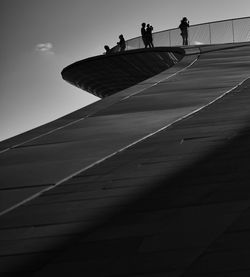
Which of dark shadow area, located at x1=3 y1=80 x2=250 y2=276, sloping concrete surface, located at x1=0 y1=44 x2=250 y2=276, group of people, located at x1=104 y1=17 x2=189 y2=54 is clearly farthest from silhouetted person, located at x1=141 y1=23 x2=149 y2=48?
dark shadow area, located at x1=3 y1=80 x2=250 y2=276

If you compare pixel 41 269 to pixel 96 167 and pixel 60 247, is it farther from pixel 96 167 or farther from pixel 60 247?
pixel 96 167

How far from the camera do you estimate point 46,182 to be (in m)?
5.68

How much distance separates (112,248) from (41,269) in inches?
15.8

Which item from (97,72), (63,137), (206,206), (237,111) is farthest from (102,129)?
(97,72)

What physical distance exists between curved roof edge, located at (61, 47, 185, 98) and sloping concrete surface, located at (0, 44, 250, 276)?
1477 centimetres

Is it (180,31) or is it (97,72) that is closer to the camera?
(180,31)

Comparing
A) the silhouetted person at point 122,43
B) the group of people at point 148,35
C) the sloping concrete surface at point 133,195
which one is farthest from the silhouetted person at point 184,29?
the sloping concrete surface at point 133,195

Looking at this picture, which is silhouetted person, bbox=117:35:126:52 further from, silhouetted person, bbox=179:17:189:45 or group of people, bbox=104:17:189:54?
silhouetted person, bbox=179:17:189:45

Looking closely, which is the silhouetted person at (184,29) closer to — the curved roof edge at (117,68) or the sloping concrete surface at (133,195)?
the curved roof edge at (117,68)

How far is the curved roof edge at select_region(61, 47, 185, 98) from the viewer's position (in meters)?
25.1

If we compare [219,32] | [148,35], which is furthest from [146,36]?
[219,32]

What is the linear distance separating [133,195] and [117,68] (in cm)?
2314

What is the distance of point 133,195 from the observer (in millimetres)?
4832

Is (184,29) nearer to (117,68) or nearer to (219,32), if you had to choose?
(219,32)
